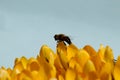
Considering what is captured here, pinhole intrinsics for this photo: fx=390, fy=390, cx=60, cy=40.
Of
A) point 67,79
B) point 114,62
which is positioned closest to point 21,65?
point 67,79

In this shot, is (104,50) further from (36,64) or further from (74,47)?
(36,64)

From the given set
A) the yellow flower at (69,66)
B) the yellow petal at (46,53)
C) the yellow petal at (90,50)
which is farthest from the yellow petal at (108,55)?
the yellow petal at (46,53)

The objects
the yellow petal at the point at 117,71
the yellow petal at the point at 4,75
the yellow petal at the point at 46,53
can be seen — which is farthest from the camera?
the yellow petal at the point at 46,53

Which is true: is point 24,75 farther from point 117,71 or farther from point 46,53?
point 117,71

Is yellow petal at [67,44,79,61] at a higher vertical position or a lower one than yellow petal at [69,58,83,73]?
higher

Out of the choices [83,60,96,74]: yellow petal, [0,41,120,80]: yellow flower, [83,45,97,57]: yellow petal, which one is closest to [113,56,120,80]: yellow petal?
[0,41,120,80]: yellow flower

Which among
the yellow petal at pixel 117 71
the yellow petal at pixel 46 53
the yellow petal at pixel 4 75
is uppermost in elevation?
Answer: the yellow petal at pixel 46 53

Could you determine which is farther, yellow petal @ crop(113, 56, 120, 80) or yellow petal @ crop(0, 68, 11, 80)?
yellow petal @ crop(0, 68, 11, 80)

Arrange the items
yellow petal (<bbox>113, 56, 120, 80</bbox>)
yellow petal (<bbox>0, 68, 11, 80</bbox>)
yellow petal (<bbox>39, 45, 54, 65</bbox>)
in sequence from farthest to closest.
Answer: yellow petal (<bbox>39, 45, 54, 65</bbox>) → yellow petal (<bbox>0, 68, 11, 80</bbox>) → yellow petal (<bbox>113, 56, 120, 80</bbox>)

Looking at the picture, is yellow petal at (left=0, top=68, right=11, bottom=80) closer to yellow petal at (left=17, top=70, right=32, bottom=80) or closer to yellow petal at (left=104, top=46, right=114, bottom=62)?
yellow petal at (left=17, top=70, right=32, bottom=80)

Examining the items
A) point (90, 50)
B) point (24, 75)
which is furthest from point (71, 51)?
point (24, 75)

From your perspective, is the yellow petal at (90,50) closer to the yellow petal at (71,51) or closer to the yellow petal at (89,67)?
the yellow petal at (71,51)
